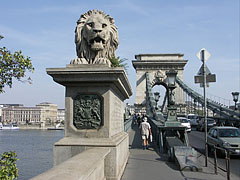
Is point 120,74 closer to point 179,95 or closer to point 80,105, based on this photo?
point 80,105

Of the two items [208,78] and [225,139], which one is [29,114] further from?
[208,78]

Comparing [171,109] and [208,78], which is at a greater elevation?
[208,78]

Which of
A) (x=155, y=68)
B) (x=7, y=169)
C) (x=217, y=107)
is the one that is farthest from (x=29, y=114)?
(x=7, y=169)

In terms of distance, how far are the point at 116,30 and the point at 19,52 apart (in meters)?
2.45

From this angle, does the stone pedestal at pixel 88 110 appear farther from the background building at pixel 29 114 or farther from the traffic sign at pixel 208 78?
the background building at pixel 29 114

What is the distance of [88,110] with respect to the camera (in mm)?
5066

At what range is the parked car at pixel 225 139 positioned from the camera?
10.7 metres

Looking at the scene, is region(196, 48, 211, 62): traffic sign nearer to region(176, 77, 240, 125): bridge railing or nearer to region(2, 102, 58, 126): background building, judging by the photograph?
region(176, 77, 240, 125): bridge railing

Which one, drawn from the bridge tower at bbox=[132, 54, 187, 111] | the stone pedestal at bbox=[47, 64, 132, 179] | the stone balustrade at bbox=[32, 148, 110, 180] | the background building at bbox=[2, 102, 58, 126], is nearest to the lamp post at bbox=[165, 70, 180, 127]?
the stone pedestal at bbox=[47, 64, 132, 179]

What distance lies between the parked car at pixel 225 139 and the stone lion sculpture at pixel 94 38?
685cm

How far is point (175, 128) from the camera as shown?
439 inches

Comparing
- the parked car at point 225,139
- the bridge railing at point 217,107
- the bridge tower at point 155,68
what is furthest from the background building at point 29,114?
the parked car at point 225,139

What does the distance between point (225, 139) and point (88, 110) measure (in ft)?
25.6

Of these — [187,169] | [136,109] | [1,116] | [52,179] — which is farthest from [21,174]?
[1,116]
